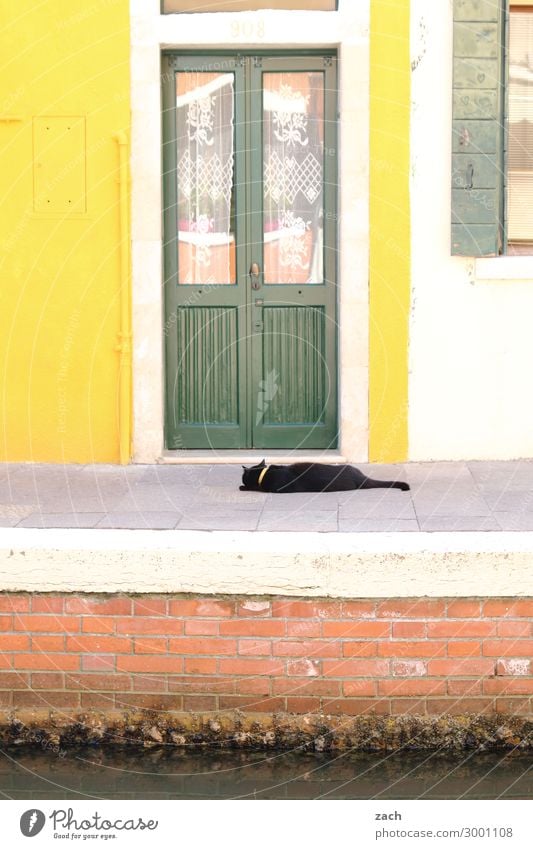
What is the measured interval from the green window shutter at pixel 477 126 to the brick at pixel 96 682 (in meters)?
4.29

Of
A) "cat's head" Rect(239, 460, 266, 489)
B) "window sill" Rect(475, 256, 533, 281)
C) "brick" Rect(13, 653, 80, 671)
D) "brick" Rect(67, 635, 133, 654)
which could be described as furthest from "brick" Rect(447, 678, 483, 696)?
"window sill" Rect(475, 256, 533, 281)

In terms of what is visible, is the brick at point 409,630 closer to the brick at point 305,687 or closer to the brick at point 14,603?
the brick at point 305,687

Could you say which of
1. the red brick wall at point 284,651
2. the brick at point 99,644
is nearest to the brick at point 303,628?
the red brick wall at point 284,651

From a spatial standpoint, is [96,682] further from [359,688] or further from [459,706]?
[459,706]

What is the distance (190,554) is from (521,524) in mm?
1652

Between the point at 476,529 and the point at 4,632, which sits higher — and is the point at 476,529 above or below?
above

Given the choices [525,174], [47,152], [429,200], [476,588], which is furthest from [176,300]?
[476,588]

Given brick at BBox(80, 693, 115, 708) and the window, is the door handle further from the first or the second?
brick at BBox(80, 693, 115, 708)

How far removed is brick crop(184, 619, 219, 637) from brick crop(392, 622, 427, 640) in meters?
0.72

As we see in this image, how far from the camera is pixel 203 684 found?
4996mm

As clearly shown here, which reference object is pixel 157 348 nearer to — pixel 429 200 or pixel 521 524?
pixel 429 200
